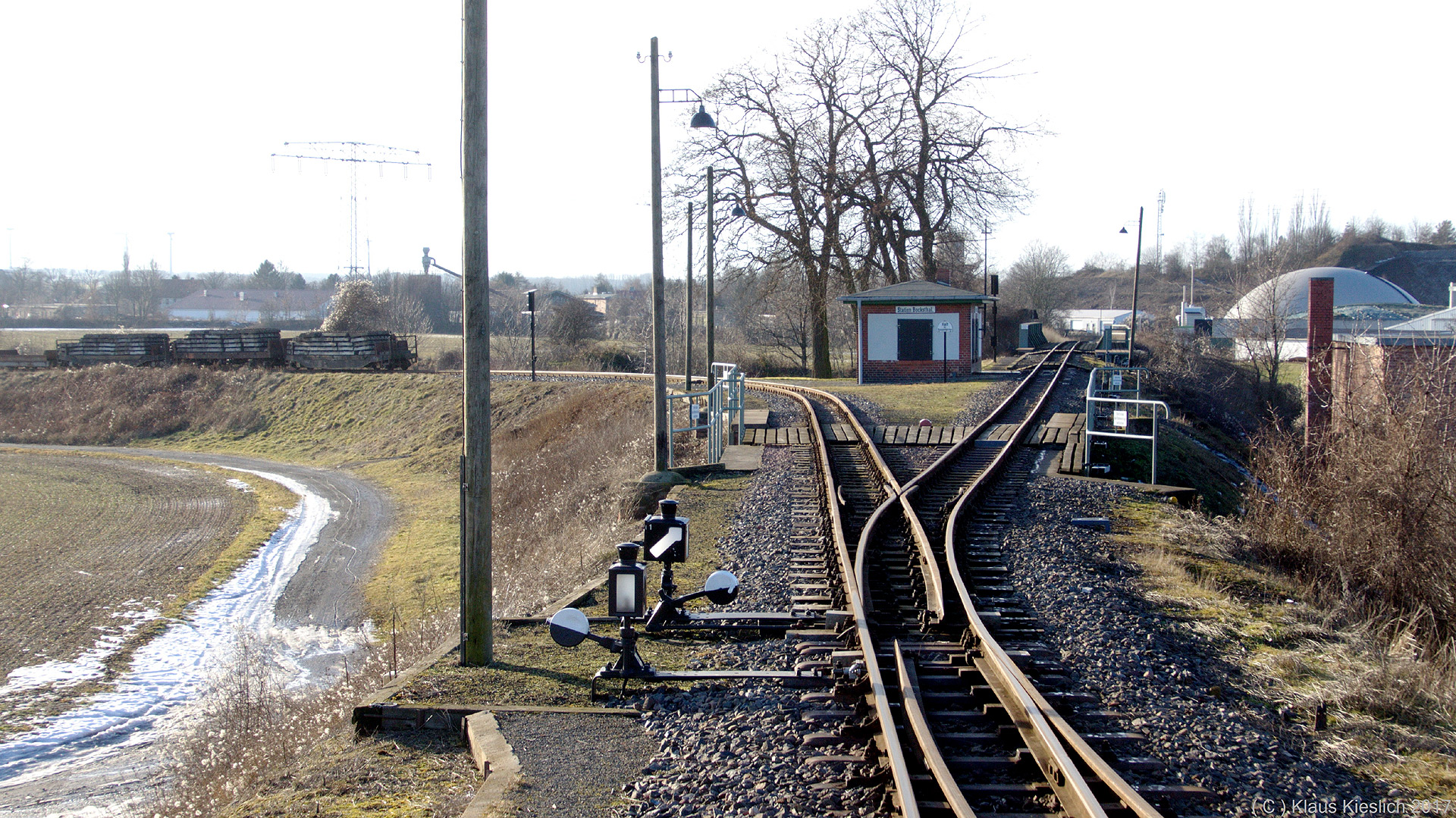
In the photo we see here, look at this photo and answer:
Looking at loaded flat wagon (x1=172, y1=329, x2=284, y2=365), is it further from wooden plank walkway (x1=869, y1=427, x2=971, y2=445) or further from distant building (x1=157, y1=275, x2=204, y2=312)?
distant building (x1=157, y1=275, x2=204, y2=312)

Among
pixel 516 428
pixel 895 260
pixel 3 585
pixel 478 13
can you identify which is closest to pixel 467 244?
pixel 478 13

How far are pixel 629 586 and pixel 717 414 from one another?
976 cm

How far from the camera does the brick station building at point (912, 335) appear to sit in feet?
104

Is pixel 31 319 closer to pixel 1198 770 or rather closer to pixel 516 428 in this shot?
pixel 516 428

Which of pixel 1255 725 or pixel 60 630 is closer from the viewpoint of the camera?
pixel 1255 725

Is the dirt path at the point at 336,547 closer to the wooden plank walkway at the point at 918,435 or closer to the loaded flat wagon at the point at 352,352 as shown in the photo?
the wooden plank walkway at the point at 918,435

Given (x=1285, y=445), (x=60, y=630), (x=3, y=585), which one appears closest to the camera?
(x=1285, y=445)

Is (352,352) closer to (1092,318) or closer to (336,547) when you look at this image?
(336,547)

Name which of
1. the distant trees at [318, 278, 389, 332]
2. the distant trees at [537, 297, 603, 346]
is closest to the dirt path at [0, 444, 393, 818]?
the distant trees at [318, 278, 389, 332]

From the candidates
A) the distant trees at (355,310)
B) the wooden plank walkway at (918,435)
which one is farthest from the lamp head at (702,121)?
the distant trees at (355,310)

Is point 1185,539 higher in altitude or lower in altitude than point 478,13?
lower

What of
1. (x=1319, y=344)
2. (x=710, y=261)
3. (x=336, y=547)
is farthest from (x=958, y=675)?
(x=1319, y=344)

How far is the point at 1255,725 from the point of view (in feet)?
17.3

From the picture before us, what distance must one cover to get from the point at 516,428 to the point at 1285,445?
24.0 metres
